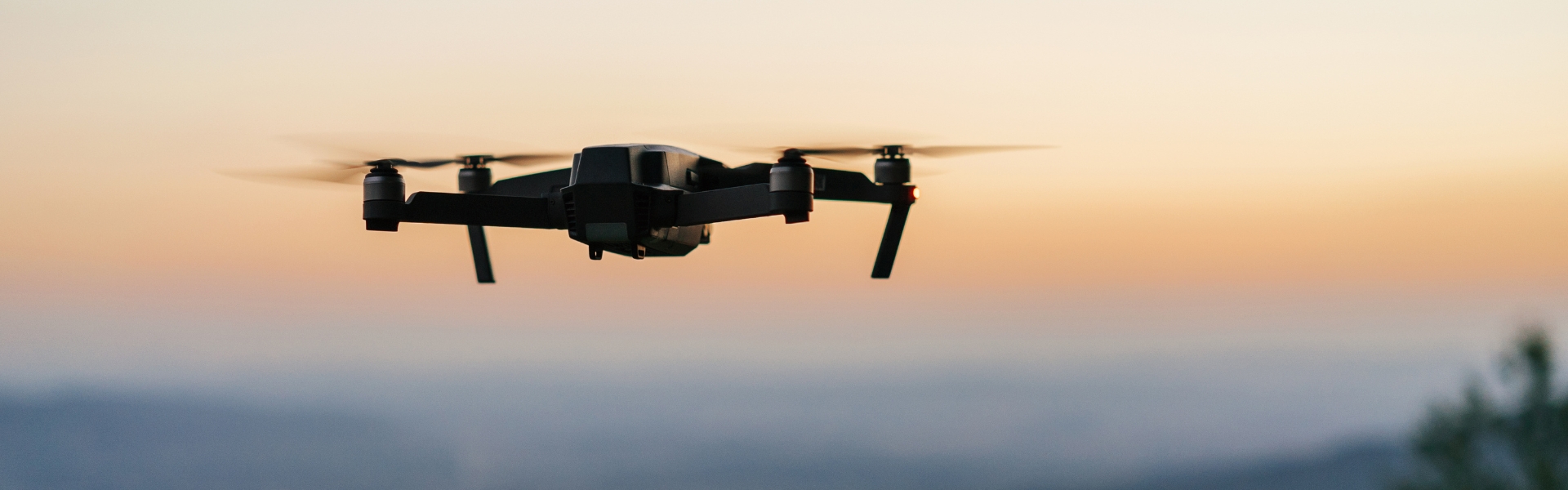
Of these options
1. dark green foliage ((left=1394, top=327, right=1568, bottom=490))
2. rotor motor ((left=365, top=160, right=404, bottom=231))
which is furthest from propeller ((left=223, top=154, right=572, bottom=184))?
dark green foliage ((left=1394, top=327, right=1568, bottom=490))

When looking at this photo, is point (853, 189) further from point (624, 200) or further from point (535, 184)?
point (535, 184)

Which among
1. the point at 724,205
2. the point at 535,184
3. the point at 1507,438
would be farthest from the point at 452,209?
the point at 1507,438

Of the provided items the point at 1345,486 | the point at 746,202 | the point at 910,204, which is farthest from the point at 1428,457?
the point at 1345,486

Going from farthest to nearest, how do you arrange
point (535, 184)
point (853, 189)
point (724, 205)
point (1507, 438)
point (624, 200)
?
point (1507, 438) < point (535, 184) < point (853, 189) < point (624, 200) < point (724, 205)

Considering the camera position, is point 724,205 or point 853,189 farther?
point 853,189

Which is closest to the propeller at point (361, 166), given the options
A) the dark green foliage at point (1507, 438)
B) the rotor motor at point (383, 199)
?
the rotor motor at point (383, 199)

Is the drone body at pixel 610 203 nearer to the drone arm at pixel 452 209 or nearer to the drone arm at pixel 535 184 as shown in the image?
the drone arm at pixel 452 209

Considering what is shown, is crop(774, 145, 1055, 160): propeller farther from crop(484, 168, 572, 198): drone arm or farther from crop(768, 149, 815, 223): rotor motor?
crop(484, 168, 572, 198): drone arm

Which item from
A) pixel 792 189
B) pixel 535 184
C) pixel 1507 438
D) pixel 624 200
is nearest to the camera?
pixel 792 189
